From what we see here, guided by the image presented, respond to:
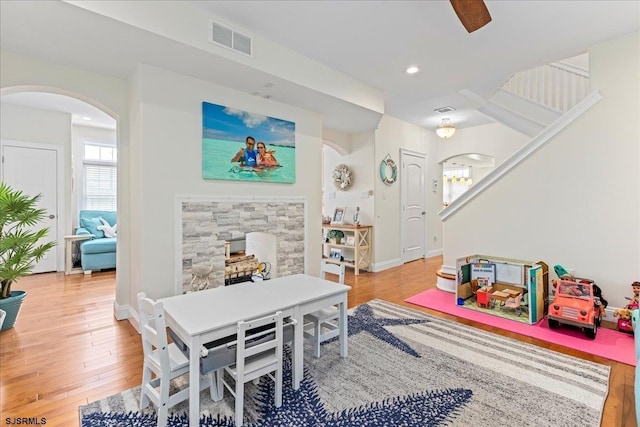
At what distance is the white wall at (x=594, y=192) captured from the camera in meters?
3.01

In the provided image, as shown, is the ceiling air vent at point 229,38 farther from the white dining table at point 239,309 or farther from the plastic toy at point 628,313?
the plastic toy at point 628,313

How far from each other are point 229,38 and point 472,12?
6.36 feet

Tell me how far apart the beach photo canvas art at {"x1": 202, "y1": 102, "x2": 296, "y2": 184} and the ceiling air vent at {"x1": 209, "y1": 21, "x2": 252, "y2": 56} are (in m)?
0.67

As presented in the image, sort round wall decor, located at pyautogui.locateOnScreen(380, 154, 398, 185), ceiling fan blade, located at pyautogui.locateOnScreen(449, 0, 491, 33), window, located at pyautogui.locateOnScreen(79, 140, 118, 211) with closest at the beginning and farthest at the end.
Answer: ceiling fan blade, located at pyautogui.locateOnScreen(449, 0, 491, 33) < round wall decor, located at pyautogui.locateOnScreen(380, 154, 398, 185) < window, located at pyautogui.locateOnScreen(79, 140, 118, 211)

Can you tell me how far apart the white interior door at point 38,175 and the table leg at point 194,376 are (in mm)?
4942

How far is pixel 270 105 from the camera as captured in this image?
143 inches

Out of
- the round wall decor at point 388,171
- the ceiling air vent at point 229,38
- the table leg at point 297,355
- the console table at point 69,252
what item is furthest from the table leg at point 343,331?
the console table at point 69,252

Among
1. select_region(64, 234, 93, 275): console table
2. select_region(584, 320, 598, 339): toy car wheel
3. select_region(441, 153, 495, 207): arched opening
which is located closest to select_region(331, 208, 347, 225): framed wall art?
select_region(584, 320, 598, 339): toy car wheel

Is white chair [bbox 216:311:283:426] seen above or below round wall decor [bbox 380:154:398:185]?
below

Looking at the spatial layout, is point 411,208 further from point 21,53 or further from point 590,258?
point 21,53

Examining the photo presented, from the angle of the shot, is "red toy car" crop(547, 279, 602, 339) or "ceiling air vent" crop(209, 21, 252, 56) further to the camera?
"red toy car" crop(547, 279, 602, 339)

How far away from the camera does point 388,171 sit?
5590mm

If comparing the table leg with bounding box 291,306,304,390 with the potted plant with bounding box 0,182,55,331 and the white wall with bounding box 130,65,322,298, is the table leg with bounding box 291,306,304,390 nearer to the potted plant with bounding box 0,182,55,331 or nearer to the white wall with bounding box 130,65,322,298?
the white wall with bounding box 130,65,322,298

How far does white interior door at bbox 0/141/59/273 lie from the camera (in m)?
4.80
